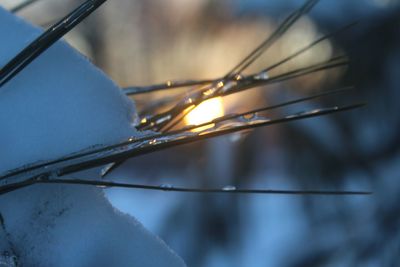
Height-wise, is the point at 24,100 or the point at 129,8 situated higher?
the point at 129,8

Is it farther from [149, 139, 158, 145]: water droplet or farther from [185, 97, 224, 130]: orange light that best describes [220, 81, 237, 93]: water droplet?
[149, 139, 158, 145]: water droplet

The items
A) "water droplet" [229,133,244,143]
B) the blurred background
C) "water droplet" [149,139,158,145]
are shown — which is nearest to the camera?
"water droplet" [149,139,158,145]

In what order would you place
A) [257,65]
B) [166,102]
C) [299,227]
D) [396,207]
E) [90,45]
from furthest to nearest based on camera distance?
1. [90,45]
2. [257,65]
3. [299,227]
4. [396,207]
5. [166,102]

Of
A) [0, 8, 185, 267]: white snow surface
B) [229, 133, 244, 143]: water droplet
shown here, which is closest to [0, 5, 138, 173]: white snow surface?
[0, 8, 185, 267]: white snow surface

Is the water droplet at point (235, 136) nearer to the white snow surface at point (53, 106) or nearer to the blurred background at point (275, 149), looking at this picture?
the white snow surface at point (53, 106)

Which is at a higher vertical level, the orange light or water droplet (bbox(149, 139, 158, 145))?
water droplet (bbox(149, 139, 158, 145))

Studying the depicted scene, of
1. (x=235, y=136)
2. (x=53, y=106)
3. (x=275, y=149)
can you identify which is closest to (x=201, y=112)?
(x=235, y=136)

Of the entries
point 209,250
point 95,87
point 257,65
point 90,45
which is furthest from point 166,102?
point 90,45

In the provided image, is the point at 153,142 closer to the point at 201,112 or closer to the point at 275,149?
the point at 201,112

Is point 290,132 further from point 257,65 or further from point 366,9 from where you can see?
point 366,9
